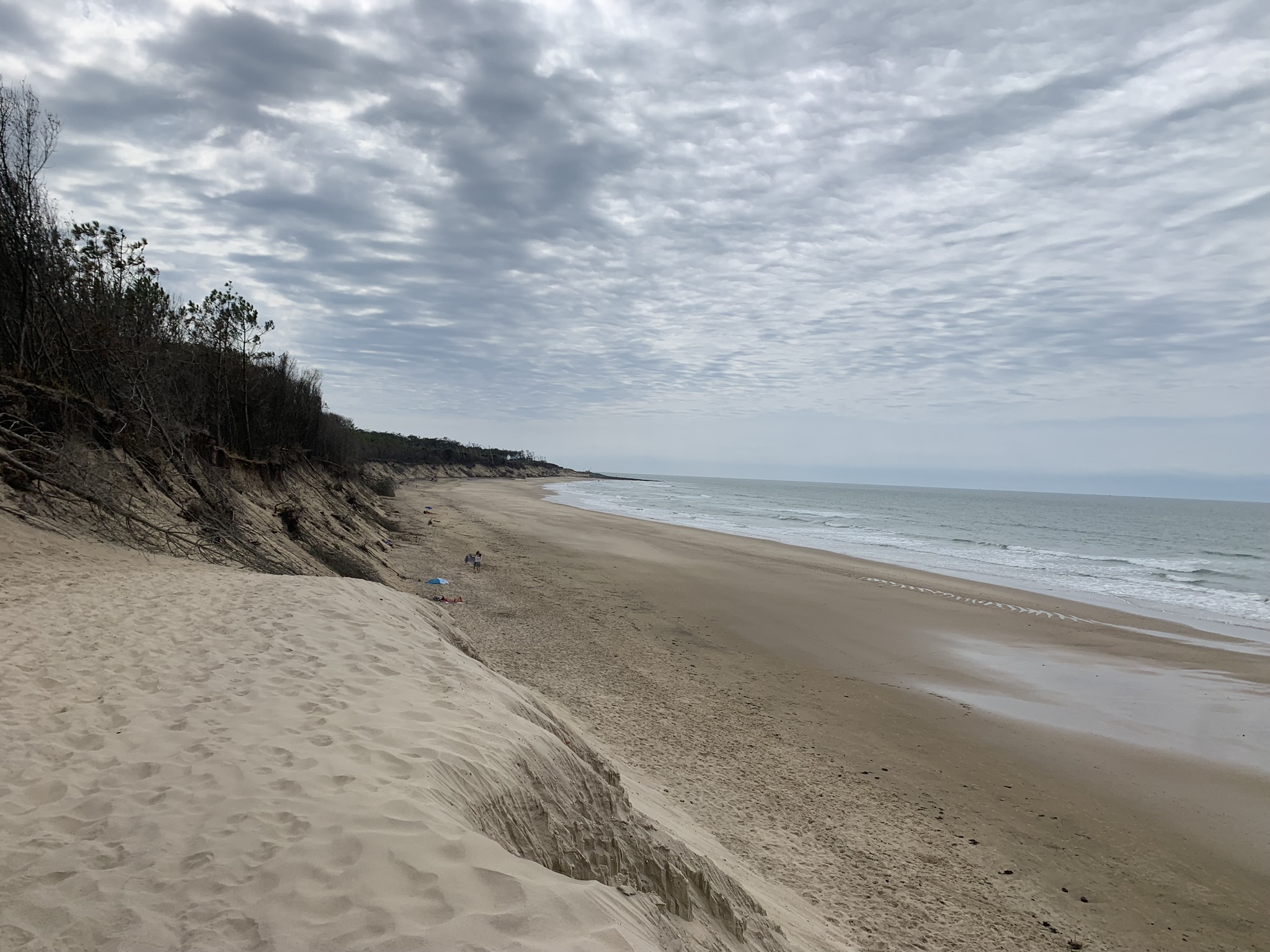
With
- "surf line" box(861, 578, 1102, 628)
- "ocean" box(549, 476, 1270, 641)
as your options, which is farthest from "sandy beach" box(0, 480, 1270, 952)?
"ocean" box(549, 476, 1270, 641)

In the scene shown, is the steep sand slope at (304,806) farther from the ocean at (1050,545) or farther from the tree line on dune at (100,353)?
the ocean at (1050,545)

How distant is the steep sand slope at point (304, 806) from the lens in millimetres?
2625

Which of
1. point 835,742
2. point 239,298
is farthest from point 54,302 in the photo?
point 835,742

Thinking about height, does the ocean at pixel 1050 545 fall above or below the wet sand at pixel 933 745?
above

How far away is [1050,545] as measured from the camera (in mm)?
39688

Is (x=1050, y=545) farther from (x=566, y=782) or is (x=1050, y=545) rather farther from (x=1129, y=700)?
(x=566, y=782)

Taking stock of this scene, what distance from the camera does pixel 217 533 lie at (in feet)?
39.8

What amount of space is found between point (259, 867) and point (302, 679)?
2.80m

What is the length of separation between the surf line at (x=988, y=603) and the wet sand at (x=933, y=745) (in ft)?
0.52

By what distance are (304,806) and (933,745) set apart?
802cm

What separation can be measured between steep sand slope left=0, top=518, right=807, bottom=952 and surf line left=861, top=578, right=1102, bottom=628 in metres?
16.9

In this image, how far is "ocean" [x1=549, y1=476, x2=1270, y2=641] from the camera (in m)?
22.4

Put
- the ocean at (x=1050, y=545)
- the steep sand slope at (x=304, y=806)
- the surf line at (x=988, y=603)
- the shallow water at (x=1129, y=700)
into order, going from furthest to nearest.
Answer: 1. the ocean at (x=1050, y=545)
2. the surf line at (x=988, y=603)
3. the shallow water at (x=1129, y=700)
4. the steep sand slope at (x=304, y=806)

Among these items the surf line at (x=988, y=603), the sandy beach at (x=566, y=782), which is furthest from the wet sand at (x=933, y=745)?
the surf line at (x=988, y=603)
